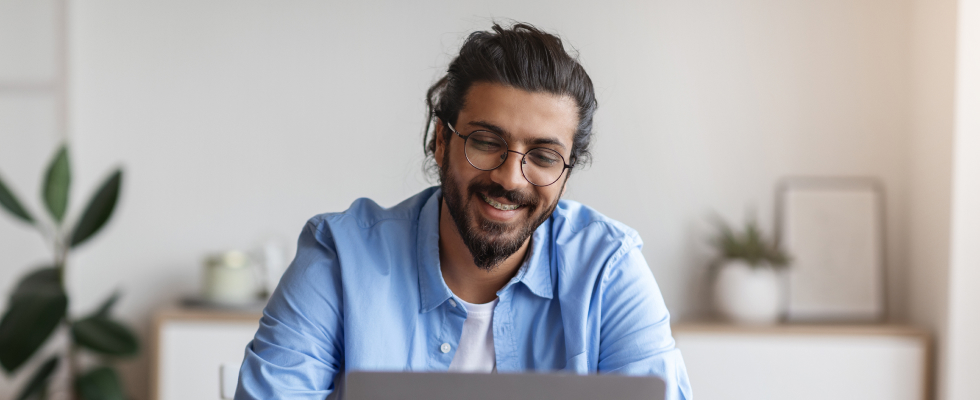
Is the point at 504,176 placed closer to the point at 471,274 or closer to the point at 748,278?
the point at 471,274

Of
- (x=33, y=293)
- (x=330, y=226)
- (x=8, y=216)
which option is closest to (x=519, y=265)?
(x=330, y=226)

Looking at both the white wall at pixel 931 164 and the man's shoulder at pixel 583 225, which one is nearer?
the man's shoulder at pixel 583 225

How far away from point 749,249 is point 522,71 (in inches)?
76.6

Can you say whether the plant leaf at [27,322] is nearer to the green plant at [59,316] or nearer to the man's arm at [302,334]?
the green plant at [59,316]

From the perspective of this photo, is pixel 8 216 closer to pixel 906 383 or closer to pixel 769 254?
pixel 769 254

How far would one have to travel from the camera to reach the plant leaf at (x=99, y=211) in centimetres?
282

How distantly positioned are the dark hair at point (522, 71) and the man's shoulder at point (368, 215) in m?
0.17

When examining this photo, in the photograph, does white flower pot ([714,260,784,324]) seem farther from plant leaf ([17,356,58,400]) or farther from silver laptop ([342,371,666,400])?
plant leaf ([17,356,58,400])

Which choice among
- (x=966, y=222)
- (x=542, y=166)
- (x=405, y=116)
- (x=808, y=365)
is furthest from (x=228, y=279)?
(x=966, y=222)

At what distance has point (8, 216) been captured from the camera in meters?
3.12

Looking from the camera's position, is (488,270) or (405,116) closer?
(488,270)

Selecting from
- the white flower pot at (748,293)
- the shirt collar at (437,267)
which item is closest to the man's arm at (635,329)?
the shirt collar at (437,267)

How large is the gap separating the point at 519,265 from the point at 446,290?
172mm

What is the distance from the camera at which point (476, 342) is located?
1549 mm
